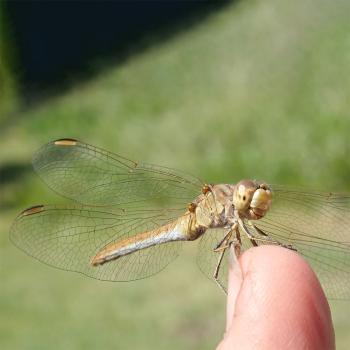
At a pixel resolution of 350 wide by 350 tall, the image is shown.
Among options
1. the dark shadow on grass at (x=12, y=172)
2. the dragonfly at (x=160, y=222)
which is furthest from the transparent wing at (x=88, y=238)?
the dark shadow on grass at (x=12, y=172)

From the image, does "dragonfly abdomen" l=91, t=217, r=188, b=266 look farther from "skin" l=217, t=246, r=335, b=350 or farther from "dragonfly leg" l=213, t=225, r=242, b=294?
"skin" l=217, t=246, r=335, b=350

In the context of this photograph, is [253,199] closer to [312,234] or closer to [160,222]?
[312,234]

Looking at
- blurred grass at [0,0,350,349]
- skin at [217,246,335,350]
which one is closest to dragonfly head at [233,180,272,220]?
skin at [217,246,335,350]

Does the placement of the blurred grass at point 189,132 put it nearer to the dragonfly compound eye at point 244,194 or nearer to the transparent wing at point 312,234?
the transparent wing at point 312,234

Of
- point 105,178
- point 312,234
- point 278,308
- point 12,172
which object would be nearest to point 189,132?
point 12,172

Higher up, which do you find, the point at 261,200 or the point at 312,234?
the point at 261,200

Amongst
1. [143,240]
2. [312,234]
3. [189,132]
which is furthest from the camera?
[189,132]

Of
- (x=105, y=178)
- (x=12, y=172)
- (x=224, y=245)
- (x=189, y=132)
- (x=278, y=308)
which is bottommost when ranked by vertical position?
(x=278, y=308)
